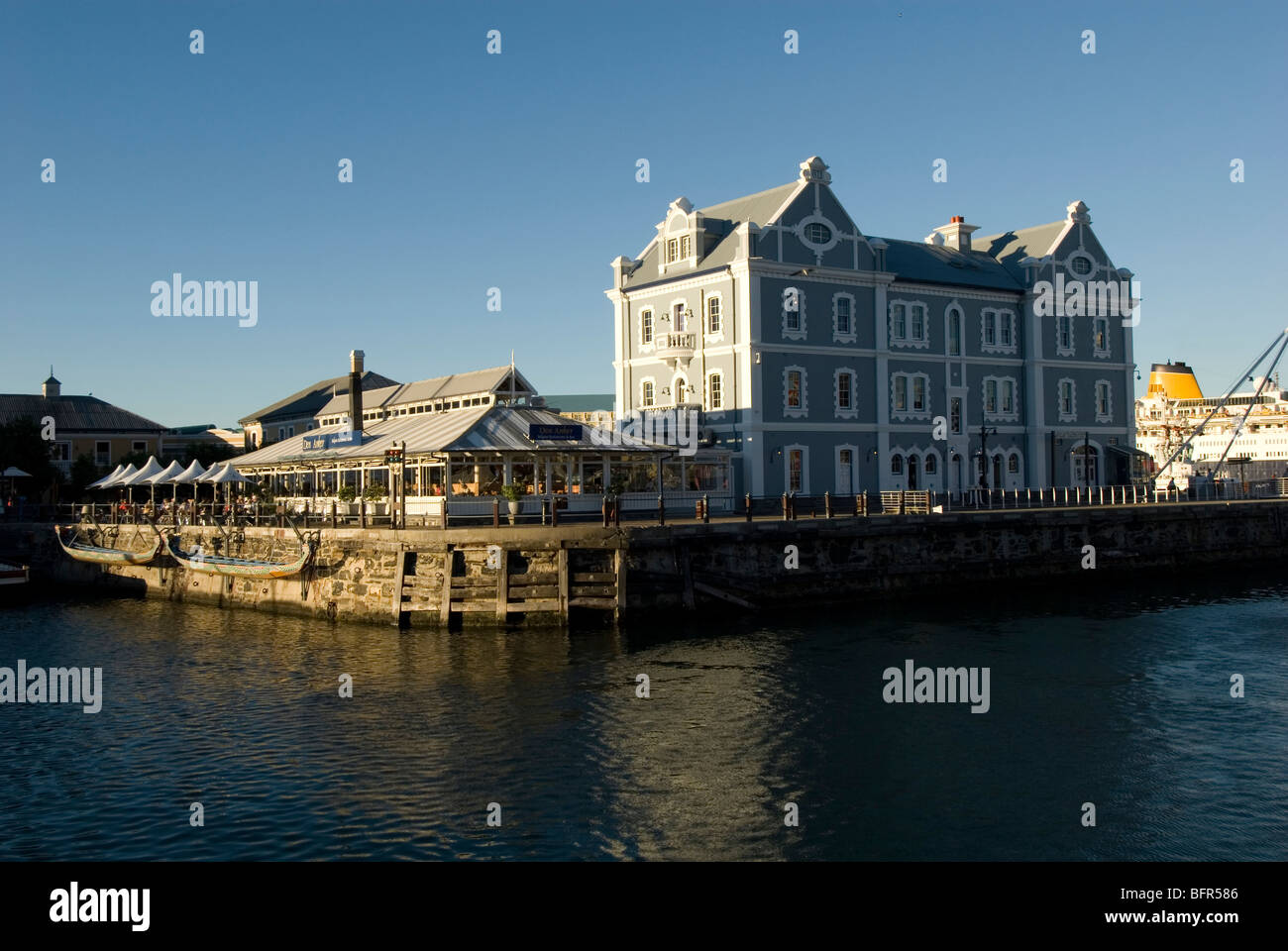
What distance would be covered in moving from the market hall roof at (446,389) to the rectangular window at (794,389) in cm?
1216

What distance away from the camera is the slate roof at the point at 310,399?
9675 cm

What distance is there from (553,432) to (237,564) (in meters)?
12.7

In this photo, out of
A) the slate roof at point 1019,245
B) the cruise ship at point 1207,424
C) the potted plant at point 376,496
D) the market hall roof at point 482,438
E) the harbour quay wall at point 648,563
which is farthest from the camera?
the cruise ship at point 1207,424

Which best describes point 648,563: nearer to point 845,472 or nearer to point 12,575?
point 845,472

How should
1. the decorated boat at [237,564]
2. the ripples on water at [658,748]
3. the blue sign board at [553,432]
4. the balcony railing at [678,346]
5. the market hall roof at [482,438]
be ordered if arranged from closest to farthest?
the ripples on water at [658,748], the decorated boat at [237,564], the market hall roof at [482,438], the blue sign board at [553,432], the balcony railing at [678,346]

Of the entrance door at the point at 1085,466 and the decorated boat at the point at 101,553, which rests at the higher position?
the entrance door at the point at 1085,466

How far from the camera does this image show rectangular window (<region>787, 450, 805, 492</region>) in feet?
167

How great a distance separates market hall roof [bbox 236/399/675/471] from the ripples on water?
9476 millimetres

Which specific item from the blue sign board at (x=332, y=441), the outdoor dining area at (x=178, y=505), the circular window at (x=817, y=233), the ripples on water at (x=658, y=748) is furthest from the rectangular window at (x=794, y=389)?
the outdoor dining area at (x=178, y=505)

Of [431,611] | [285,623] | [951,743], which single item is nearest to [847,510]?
[431,611]

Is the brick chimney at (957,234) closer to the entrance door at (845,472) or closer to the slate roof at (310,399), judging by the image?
the entrance door at (845,472)

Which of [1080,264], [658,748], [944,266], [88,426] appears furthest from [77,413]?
[658,748]

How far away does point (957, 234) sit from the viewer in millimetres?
64500
